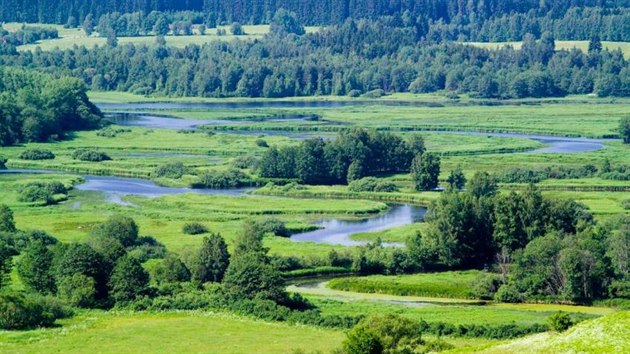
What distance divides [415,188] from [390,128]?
4488 cm

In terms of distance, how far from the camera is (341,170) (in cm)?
11050

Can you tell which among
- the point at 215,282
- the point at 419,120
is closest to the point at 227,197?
the point at 215,282

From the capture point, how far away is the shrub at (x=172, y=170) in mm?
111875

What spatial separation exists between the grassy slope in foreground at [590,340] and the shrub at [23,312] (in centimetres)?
2522

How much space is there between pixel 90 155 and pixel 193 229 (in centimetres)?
4085

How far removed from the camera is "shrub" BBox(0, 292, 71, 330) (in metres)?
59.0

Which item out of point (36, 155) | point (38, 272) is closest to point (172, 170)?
point (36, 155)

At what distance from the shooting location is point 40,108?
144750 millimetres

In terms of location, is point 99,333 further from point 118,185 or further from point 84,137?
point 84,137

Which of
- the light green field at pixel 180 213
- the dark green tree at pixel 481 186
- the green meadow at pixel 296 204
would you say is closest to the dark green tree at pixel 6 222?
the light green field at pixel 180 213

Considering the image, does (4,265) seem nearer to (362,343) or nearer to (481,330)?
(481,330)

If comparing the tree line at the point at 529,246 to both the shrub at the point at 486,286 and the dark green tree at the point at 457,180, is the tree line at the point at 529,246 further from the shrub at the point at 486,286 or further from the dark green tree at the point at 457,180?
the dark green tree at the point at 457,180

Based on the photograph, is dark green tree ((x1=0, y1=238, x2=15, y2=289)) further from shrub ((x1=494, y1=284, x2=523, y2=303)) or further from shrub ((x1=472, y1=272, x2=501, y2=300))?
shrub ((x1=494, y1=284, x2=523, y2=303))

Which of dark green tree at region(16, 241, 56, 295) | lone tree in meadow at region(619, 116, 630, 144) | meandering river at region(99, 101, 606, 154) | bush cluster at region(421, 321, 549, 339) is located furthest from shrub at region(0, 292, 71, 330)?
lone tree in meadow at region(619, 116, 630, 144)
